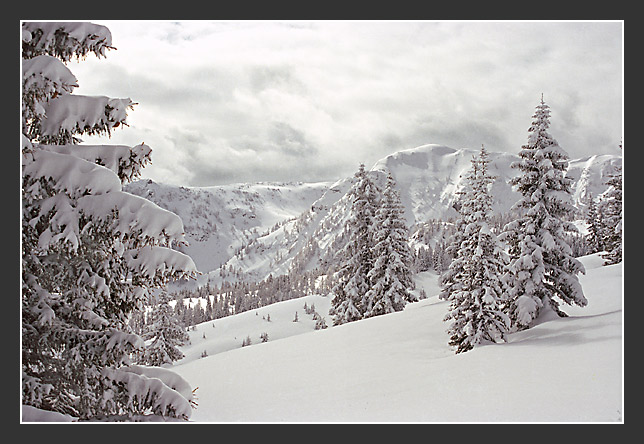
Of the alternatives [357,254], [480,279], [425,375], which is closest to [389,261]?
[357,254]

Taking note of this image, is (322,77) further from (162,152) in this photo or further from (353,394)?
(353,394)

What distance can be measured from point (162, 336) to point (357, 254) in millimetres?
14880

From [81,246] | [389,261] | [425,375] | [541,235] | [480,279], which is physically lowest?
[425,375]

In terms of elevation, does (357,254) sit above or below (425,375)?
above

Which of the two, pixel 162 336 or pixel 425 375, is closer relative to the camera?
pixel 425 375

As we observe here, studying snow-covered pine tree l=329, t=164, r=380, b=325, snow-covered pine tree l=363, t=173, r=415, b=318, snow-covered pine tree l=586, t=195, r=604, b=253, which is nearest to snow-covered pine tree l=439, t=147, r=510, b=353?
snow-covered pine tree l=363, t=173, r=415, b=318

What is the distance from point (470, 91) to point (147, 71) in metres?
8.18

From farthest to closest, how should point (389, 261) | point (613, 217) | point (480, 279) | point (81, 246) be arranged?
point (389, 261)
point (613, 217)
point (480, 279)
point (81, 246)

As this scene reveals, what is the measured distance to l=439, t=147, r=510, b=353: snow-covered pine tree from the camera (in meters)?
15.1

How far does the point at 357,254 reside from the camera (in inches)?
1076

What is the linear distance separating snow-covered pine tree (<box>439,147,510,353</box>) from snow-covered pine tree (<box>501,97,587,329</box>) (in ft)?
2.52

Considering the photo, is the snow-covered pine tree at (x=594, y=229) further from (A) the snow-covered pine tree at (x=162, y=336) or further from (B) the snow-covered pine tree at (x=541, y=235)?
(A) the snow-covered pine tree at (x=162, y=336)

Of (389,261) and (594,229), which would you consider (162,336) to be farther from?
(594,229)

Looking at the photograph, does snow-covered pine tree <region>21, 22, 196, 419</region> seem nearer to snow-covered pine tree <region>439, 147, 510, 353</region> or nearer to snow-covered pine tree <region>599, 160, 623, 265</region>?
snow-covered pine tree <region>439, 147, 510, 353</region>
